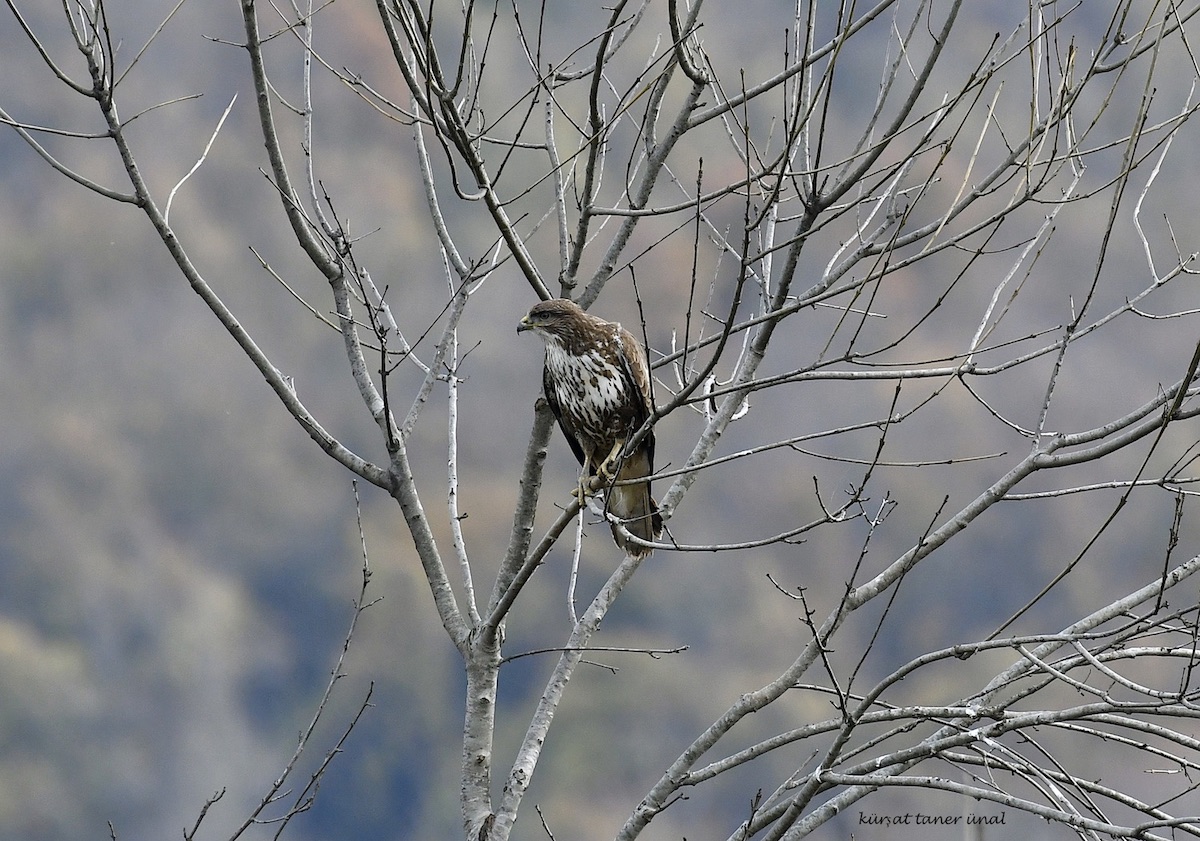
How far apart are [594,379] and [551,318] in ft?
0.81

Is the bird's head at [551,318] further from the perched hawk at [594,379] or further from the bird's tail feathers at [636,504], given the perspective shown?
the bird's tail feathers at [636,504]

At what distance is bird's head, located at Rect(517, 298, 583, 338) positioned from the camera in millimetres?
3504

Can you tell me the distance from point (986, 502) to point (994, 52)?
108cm

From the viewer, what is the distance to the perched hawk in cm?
355

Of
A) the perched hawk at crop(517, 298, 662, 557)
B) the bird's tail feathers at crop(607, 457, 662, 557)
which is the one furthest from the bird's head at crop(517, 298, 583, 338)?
the bird's tail feathers at crop(607, 457, 662, 557)

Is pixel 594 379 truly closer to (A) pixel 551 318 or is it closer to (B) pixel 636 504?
(A) pixel 551 318

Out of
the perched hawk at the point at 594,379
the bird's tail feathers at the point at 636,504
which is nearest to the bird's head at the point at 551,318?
the perched hawk at the point at 594,379

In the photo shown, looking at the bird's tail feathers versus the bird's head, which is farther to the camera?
the bird's tail feathers

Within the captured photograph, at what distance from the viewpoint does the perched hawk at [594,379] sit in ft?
11.7

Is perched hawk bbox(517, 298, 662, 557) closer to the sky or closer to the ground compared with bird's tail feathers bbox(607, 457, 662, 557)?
closer to the sky

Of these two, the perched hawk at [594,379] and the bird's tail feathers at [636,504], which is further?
the bird's tail feathers at [636,504]

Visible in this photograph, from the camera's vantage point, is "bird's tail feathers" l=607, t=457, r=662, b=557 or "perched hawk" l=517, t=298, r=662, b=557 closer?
"perched hawk" l=517, t=298, r=662, b=557

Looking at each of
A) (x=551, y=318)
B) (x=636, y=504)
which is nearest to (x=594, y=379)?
(x=551, y=318)

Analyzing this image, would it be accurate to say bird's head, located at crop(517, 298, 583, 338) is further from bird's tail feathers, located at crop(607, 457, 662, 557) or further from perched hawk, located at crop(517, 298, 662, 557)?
bird's tail feathers, located at crop(607, 457, 662, 557)
